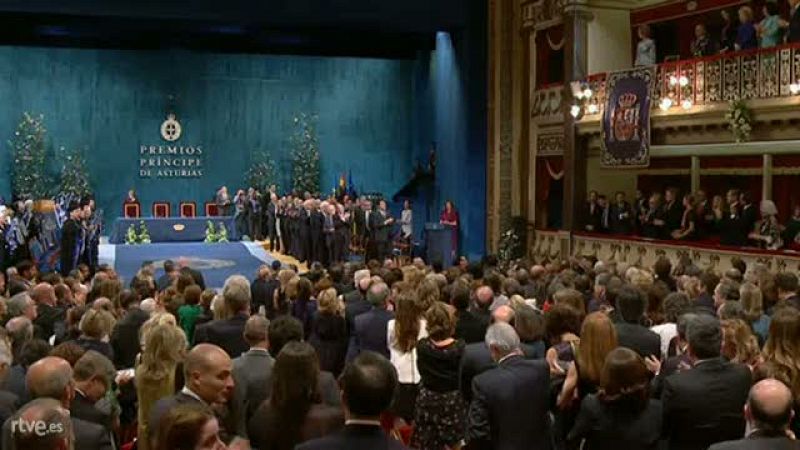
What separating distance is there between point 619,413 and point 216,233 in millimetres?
21532

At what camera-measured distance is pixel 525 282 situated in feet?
31.1

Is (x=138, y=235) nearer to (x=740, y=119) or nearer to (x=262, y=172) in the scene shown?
(x=262, y=172)

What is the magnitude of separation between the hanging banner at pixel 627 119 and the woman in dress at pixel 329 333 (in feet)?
33.7

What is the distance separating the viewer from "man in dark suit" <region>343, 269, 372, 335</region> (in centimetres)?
756

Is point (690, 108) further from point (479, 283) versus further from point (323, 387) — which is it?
point (323, 387)

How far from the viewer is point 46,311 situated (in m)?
7.52

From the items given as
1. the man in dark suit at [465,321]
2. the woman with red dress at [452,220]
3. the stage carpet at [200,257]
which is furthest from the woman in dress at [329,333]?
the woman with red dress at [452,220]

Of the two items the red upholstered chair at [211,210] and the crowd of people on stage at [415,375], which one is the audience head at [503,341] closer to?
the crowd of people on stage at [415,375]

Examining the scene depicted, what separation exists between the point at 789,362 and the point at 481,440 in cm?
166

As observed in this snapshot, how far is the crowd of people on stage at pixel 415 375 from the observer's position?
12.0ft

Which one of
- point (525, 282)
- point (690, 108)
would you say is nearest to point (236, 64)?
point (690, 108)

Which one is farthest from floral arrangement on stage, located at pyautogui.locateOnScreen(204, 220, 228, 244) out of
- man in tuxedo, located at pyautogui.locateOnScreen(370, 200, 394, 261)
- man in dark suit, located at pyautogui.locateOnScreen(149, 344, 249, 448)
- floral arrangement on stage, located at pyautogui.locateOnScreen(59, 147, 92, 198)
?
man in dark suit, located at pyautogui.locateOnScreen(149, 344, 249, 448)

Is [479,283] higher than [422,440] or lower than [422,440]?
higher

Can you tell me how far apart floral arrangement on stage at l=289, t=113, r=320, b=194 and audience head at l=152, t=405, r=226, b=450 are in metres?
24.5
